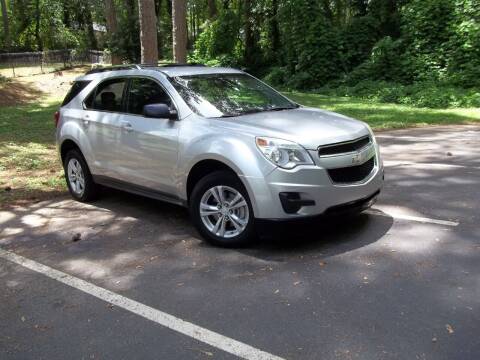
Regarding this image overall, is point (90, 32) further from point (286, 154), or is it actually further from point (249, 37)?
point (286, 154)

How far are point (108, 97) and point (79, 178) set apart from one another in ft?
4.35

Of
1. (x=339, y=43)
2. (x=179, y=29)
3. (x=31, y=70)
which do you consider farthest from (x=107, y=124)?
(x=31, y=70)

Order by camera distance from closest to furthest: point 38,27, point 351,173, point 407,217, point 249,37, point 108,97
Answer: point 351,173 < point 407,217 < point 108,97 < point 249,37 < point 38,27

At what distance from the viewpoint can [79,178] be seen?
761 centimetres

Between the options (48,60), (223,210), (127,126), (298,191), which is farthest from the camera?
(48,60)

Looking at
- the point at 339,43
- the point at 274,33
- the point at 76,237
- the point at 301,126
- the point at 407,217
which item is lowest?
the point at 76,237

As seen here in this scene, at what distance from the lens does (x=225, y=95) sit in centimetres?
615

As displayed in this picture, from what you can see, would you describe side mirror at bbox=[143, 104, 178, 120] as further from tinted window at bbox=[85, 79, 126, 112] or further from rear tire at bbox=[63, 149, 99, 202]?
rear tire at bbox=[63, 149, 99, 202]

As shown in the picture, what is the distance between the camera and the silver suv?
4906 mm

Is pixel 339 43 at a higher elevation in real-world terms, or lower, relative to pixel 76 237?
higher

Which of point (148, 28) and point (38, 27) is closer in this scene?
point (148, 28)

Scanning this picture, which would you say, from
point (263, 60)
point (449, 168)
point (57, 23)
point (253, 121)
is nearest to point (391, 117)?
point (449, 168)

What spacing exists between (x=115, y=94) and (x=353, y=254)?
3.58 metres

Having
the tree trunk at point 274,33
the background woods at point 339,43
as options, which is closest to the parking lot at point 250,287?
the background woods at point 339,43
